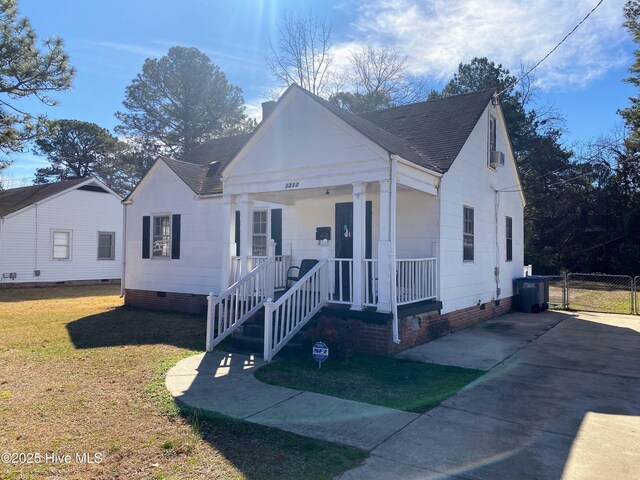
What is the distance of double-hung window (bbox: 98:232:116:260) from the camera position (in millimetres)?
22328

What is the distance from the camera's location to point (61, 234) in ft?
68.7

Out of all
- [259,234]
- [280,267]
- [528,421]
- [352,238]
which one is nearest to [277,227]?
[259,234]

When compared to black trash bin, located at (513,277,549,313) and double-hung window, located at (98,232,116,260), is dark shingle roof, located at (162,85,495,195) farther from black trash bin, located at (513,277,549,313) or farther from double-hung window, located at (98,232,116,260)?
double-hung window, located at (98,232,116,260)

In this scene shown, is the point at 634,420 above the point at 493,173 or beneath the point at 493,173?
beneath

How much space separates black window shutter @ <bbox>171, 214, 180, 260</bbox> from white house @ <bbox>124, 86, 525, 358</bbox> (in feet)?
0.15

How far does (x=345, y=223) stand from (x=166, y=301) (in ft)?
20.5

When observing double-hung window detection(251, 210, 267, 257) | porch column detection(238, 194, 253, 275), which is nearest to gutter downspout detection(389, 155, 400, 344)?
porch column detection(238, 194, 253, 275)

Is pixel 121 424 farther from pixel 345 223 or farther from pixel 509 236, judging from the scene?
pixel 509 236

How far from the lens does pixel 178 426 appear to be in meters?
4.45

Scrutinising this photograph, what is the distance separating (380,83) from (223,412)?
26626mm

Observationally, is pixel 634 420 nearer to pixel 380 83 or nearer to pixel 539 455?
pixel 539 455

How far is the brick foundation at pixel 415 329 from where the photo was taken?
24.4ft

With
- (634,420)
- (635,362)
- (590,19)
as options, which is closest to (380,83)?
(590,19)

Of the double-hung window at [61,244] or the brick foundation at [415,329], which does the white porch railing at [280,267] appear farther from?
the double-hung window at [61,244]
